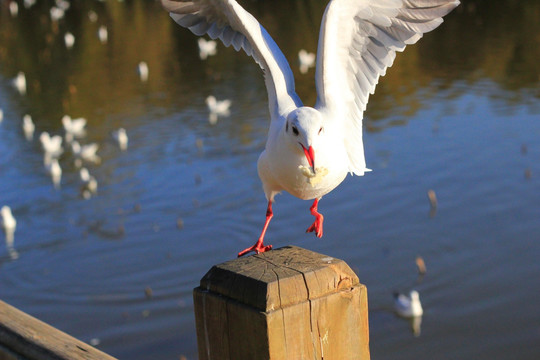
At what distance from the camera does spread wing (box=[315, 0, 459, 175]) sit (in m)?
2.96

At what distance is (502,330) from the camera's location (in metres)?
5.93

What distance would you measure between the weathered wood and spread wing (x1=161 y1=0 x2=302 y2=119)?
1153mm

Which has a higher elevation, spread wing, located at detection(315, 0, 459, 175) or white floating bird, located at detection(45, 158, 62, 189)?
spread wing, located at detection(315, 0, 459, 175)

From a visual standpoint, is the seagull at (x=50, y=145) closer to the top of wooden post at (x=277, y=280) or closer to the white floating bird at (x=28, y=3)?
the top of wooden post at (x=277, y=280)

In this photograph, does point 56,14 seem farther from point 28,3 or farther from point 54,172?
point 54,172

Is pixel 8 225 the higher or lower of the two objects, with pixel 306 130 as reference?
lower

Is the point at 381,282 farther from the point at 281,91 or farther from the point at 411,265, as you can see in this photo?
the point at 281,91

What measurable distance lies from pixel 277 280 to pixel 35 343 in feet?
3.16

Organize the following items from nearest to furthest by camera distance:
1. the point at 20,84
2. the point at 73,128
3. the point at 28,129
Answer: the point at 73,128 < the point at 28,129 < the point at 20,84

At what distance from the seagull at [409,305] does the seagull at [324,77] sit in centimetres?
298

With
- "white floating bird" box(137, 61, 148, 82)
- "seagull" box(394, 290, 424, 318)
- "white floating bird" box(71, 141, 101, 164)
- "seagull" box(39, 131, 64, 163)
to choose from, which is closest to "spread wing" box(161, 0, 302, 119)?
"seagull" box(394, 290, 424, 318)

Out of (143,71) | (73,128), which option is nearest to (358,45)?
(73,128)

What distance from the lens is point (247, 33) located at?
10.0 feet

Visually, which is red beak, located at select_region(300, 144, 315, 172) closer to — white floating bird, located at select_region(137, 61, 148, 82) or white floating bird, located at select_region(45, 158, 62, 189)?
white floating bird, located at select_region(45, 158, 62, 189)
